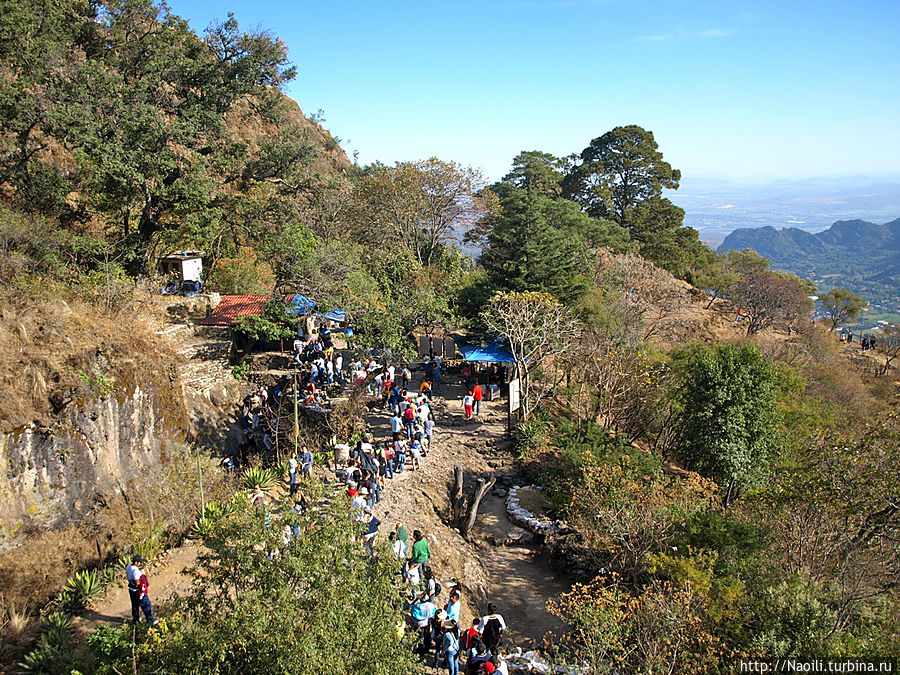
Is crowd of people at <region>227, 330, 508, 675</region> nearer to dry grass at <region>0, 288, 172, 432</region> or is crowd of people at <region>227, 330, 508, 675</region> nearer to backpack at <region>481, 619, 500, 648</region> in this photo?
backpack at <region>481, 619, 500, 648</region>

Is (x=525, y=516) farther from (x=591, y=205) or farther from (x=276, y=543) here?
(x=591, y=205)

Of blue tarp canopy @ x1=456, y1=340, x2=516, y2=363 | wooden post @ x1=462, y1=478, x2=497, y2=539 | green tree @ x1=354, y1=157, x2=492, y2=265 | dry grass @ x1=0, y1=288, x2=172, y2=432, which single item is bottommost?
wooden post @ x1=462, y1=478, x2=497, y2=539

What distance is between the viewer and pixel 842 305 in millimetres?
44406

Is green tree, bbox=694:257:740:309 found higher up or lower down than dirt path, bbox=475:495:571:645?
higher up

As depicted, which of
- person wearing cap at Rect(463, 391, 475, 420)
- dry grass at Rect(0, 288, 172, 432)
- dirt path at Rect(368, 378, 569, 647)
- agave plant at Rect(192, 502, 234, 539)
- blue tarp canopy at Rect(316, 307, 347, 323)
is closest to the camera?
dry grass at Rect(0, 288, 172, 432)

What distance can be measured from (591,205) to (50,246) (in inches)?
1470

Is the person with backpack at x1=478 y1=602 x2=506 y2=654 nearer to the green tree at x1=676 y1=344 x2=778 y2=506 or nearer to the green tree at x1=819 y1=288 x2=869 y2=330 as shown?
the green tree at x1=676 y1=344 x2=778 y2=506

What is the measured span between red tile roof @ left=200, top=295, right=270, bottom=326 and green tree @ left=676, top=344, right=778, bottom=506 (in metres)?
15.1

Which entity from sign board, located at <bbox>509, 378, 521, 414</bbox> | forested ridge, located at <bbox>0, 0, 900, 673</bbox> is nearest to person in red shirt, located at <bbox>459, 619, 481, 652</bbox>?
forested ridge, located at <bbox>0, 0, 900, 673</bbox>

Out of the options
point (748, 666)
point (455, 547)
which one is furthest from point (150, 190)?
point (748, 666)

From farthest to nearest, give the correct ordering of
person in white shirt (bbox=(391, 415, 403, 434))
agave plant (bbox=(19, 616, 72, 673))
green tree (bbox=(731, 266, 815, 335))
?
green tree (bbox=(731, 266, 815, 335)), person in white shirt (bbox=(391, 415, 403, 434)), agave plant (bbox=(19, 616, 72, 673))

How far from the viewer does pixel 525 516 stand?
1462cm

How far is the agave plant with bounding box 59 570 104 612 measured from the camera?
374 inches

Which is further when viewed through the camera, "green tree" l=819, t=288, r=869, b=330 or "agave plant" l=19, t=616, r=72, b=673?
"green tree" l=819, t=288, r=869, b=330
